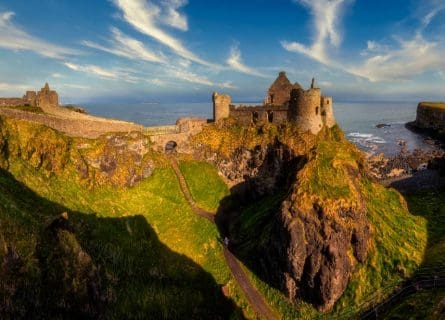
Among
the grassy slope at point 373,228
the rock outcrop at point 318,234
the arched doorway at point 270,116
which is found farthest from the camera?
the arched doorway at point 270,116

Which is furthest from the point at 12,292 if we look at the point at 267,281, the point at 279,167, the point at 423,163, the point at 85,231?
the point at 423,163

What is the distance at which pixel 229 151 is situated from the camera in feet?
210

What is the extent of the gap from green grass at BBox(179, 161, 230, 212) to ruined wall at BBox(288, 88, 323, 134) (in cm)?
1807

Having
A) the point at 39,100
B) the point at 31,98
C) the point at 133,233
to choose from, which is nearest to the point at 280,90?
the point at 133,233

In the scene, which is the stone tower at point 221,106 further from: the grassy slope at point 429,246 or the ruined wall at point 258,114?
the grassy slope at point 429,246

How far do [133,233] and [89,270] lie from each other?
54.2 ft

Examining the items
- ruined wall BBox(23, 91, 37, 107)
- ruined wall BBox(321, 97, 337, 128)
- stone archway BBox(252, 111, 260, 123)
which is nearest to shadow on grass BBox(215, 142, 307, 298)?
stone archway BBox(252, 111, 260, 123)

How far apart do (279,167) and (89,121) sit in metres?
32.7

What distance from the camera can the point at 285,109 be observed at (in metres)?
62.9

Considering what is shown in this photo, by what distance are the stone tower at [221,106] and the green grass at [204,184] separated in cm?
1073

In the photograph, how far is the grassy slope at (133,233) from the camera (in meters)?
33.4

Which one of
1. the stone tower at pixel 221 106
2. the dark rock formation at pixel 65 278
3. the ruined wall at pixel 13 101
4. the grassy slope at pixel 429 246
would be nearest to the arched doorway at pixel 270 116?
the stone tower at pixel 221 106

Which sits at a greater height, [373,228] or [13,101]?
[13,101]

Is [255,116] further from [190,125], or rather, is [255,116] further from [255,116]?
[190,125]
